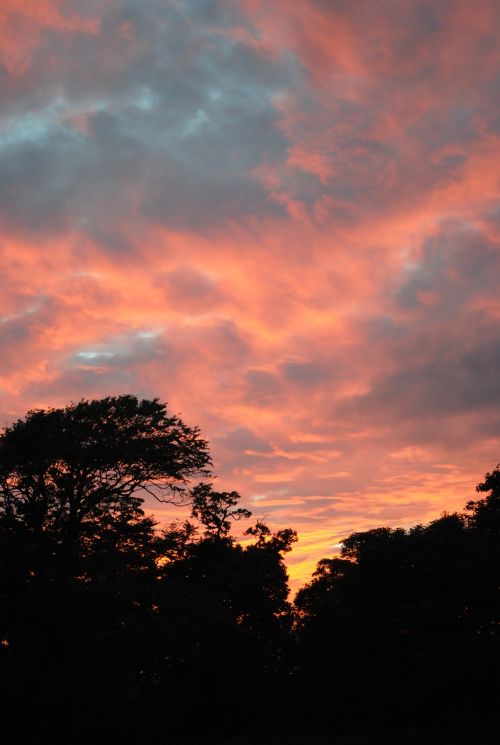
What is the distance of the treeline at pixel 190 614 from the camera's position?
31.9 m

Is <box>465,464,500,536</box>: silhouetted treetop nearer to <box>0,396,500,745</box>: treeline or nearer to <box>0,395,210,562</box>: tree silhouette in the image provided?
<box>0,396,500,745</box>: treeline

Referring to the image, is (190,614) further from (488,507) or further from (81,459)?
(488,507)

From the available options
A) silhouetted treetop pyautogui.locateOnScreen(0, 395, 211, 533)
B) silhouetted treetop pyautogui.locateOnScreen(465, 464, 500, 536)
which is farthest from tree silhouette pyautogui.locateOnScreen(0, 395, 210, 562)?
silhouetted treetop pyautogui.locateOnScreen(465, 464, 500, 536)

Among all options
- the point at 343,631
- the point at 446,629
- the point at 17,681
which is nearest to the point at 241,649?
the point at 343,631

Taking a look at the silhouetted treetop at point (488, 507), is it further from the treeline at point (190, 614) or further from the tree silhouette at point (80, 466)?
the tree silhouette at point (80, 466)

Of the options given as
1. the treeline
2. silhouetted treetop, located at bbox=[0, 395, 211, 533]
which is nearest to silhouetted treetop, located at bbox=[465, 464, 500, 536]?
the treeline

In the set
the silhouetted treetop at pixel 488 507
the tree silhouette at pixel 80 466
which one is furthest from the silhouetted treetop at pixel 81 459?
the silhouetted treetop at pixel 488 507

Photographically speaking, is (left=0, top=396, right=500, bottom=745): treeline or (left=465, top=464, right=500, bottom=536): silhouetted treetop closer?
(left=0, top=396, right=500, bottom=745): treeline

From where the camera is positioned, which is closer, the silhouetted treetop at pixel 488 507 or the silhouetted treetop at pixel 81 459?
the silhouetted treetop at pixel 81 459

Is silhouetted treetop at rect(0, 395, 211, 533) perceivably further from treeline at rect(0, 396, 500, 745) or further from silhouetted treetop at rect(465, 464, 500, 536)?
silhouetted treetop at rect(465, 464, 500, 536)

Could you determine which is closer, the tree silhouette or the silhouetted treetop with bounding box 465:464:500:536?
the tree silhouette

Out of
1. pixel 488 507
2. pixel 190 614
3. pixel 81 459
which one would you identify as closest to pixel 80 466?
pixel 81 459

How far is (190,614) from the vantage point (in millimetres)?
34000

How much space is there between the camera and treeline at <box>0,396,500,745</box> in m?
31.9
